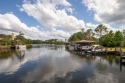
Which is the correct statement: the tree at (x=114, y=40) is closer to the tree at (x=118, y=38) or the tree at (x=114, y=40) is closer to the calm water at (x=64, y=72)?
the tree at (x=118, y=38)

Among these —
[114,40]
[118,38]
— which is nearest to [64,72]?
[114,40]

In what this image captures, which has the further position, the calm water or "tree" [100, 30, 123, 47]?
"tree" [100, 30, 123, 47]

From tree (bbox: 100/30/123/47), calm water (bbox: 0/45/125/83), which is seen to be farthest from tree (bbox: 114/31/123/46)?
calm water (bbox: 0/45/125/83)

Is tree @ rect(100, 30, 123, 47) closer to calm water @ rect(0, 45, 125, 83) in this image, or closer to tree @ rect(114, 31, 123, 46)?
tree @ rect(114, 31, 123, 46)

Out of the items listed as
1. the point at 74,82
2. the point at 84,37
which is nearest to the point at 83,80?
the point at 74,82

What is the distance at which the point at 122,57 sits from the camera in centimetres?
3297

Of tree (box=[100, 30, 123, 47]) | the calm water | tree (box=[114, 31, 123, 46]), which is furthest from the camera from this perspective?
tree (box=[100, 30, 123, 47])

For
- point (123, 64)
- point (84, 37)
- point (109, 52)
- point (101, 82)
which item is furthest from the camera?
point (84, 37)

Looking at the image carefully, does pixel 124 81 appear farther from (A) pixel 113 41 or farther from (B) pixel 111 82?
(A) pixel 113 41

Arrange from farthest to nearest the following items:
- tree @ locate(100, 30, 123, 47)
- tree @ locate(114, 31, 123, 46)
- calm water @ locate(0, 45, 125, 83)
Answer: tree @ locate(100, 30, 123, 47) → tree @ locate(114, 31, 123, 46) → calm water @ locate(0, 45, 125, 83)

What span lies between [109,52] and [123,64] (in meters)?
20.3

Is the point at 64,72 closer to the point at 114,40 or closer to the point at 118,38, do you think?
the point at 114,40

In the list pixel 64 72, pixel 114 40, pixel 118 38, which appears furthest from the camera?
pixel 118 38

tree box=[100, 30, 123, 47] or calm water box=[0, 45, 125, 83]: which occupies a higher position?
tree box=[100, 30, 123, 47]
